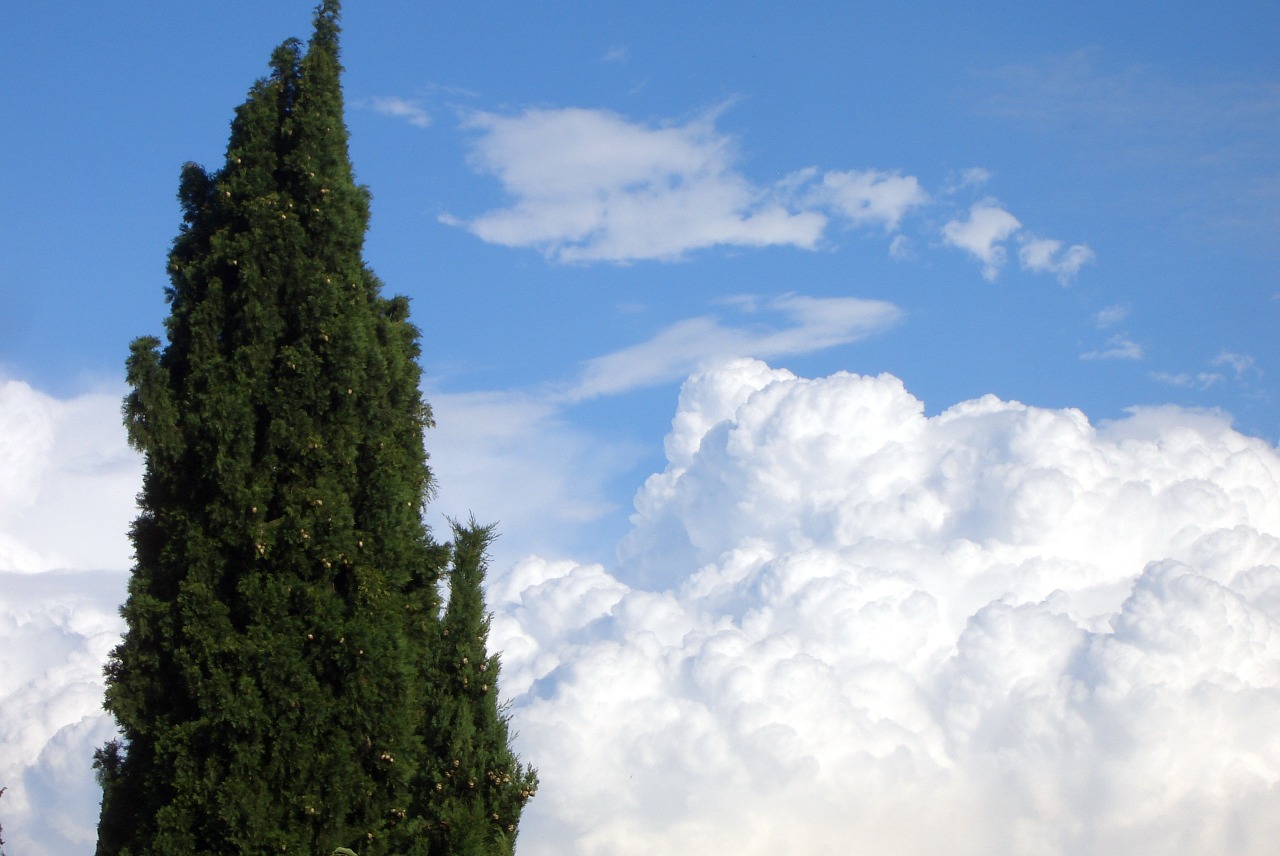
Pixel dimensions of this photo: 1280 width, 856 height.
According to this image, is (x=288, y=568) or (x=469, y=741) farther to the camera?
(x=469, y=741)

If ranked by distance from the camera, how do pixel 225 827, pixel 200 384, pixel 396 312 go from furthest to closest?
pixel 396 312 < pixel 200 384 < pixel 225 827

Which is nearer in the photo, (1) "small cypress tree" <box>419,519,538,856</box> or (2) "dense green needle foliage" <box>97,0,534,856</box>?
(2) "dense green needle foliage" <box>97,0,534,856</box>

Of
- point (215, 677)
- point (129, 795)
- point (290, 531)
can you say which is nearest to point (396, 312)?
point (290, 531)

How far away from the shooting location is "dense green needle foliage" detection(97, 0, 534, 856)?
14.0m

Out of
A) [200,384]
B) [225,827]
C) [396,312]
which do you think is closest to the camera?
[225,827]

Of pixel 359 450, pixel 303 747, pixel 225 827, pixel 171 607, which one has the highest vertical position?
pixel 359 450

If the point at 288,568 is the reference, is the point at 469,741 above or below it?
below

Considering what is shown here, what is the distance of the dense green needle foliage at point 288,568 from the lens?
45.8 ft

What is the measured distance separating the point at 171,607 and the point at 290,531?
5.16 ft

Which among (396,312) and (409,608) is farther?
(396,312)

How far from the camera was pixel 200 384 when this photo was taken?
49.0 feet

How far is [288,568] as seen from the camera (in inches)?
567

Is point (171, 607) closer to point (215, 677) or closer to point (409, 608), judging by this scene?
point (215, 677)

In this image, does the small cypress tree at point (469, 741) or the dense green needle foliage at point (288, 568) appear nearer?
the dense green needle foliage at point (288, 568)
